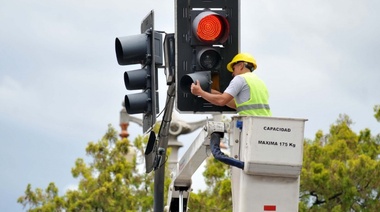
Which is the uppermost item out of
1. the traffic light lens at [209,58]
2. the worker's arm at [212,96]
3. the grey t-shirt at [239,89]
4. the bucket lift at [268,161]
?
the traffic light lens at [209,58]

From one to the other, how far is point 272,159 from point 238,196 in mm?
545

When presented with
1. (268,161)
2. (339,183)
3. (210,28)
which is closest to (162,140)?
(210,28)

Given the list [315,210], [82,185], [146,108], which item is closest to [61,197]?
[82,185]

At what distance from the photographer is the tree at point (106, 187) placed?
32.9 m

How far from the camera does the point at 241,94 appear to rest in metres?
11.8

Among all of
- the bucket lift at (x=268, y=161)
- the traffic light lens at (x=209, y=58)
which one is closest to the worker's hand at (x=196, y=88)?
the traffic light lens at (x=209, y=58)

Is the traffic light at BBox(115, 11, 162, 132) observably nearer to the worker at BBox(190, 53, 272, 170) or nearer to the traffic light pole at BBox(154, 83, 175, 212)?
the traffic light pole at BBox(154, 83, 175, 212)

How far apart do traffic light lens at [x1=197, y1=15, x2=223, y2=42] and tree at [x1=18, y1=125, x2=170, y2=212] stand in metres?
20.5

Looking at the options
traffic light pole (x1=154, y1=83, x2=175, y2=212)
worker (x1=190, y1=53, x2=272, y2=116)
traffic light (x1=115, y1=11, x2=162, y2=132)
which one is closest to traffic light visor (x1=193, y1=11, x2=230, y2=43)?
worker (x1=190, y1=53, x2=272, y2=116)

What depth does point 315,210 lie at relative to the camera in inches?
1209

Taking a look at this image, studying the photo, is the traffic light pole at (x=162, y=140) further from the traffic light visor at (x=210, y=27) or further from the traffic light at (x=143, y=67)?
the traffic light visor at (x=210, y=27)

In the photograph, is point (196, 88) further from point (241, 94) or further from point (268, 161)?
point (268, 161)

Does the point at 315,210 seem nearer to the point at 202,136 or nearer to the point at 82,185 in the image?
the point at 82,185

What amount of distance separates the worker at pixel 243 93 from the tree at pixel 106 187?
20308mm
